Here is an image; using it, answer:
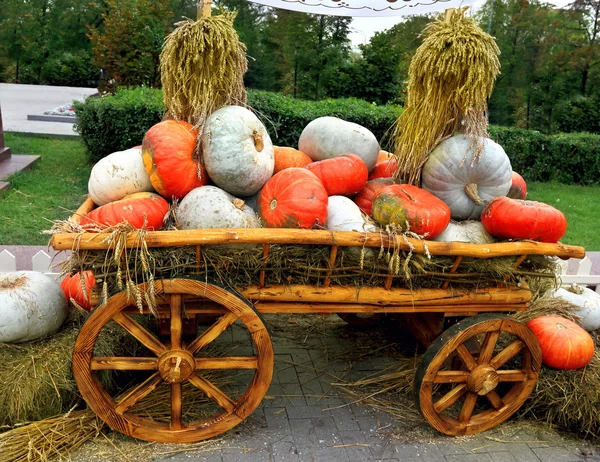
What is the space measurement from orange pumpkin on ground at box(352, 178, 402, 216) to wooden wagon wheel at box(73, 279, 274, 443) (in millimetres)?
914

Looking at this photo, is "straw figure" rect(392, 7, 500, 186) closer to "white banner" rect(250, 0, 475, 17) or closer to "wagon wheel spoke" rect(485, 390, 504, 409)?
"white banner" rect(250, 0, 475, 17)

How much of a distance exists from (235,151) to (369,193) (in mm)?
795

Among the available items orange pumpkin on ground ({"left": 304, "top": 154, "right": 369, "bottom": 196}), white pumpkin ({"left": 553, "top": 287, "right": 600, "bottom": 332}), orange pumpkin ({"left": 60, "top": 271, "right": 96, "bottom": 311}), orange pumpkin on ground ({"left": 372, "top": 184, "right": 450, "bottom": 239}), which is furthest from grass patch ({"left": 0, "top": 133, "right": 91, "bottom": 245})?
white pumpkin ({"left": 553, "top": 287, "right": 600, "bottom": 332})

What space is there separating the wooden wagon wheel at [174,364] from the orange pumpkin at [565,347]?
1502mm

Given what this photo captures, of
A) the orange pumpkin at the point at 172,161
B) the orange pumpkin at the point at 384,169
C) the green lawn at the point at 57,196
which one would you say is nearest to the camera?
the orange pumpkin at the point at 172,161

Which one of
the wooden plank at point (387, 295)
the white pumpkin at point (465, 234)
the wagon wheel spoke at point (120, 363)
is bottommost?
the wagon wheel spoke at point (120, 363)

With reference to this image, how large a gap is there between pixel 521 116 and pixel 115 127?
9798 millimetres

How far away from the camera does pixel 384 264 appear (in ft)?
8.15

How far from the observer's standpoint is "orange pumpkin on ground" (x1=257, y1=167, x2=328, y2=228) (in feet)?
8.27

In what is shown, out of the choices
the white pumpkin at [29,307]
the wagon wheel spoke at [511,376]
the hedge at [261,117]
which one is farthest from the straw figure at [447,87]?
the hedge at [261,117]

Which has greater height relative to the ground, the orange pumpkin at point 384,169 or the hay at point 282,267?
the orange pumpkin at point 384,169

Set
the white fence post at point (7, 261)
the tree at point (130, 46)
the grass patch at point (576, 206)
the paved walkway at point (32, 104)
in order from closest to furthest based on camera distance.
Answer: the white fence post at point (7, 261) < the grass patch at point (576, 206) < the tree at point (130, 46) < the paved walkway at point (32, 104)

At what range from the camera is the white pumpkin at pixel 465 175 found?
8.97 feet

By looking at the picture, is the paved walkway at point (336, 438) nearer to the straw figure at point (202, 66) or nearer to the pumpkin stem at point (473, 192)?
the pumpkin stem at point (473, 192)
